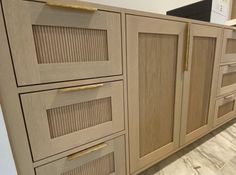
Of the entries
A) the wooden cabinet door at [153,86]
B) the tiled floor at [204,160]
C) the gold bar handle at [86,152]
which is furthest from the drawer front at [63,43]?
the tiled floor at [204,160]

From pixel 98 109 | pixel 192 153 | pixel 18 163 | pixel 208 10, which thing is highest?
pixel 208 10

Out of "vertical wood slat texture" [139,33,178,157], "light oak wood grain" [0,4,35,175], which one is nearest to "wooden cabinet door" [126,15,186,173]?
"vertical wood slat texture" [139,33,178,157]

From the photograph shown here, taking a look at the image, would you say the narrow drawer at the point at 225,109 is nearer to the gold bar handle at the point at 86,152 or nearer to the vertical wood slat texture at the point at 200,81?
the vertical wood slat texture at the point at 200,81

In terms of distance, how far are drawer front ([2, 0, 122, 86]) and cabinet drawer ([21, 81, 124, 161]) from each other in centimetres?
6

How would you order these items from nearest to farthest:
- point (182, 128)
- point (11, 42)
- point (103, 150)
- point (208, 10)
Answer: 1. point (11, 42)
2. point (103, 150)
3. point (182, 128)
4. point (208, 10)

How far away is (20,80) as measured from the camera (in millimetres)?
476

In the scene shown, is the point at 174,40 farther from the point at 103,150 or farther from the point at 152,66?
the point at 103,150

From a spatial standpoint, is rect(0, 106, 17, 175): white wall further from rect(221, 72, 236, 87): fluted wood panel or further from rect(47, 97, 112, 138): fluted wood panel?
rect(221, 72, 236, 87): fluted wood panel

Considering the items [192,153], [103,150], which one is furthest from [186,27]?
[192,153]

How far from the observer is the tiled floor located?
991 mm

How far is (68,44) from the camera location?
1.77ft

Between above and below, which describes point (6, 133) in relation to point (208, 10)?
below

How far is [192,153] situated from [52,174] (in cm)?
103

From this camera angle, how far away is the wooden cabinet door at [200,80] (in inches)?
36.9
